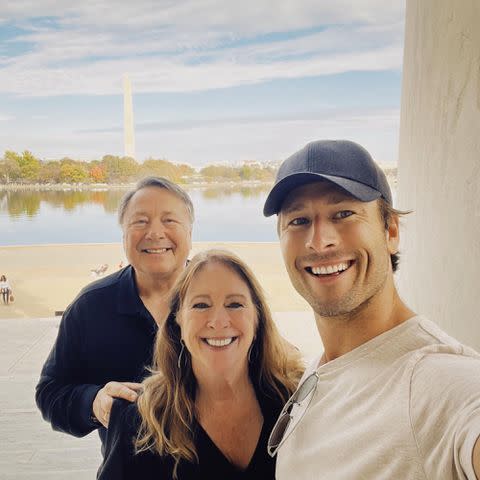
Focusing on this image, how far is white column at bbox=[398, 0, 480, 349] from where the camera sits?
1.43 metres

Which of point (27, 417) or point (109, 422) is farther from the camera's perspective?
point (27, 417)

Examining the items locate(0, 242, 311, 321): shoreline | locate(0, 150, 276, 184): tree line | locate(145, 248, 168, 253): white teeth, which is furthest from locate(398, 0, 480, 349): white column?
locate(0, 150, 276, 184): tree line

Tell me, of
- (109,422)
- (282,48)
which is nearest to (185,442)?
(109,422)

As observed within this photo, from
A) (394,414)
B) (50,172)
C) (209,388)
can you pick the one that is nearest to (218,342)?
(209,388)

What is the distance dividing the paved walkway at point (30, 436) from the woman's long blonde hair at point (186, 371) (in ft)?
5.72

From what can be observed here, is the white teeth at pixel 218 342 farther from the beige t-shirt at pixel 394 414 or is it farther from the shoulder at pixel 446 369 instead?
the shoulder at pixel 446 369

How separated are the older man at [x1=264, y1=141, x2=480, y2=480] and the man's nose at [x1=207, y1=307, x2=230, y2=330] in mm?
267

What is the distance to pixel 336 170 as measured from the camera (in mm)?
868

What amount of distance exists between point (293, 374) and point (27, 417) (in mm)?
2553

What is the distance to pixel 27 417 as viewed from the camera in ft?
10.6

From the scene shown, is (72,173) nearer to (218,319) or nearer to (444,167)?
(444,167)

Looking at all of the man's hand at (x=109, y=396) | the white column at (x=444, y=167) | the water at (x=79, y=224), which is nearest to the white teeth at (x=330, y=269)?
the man's hand at (x=109, y=396)

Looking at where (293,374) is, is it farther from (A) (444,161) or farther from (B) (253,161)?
(B) (253,161)

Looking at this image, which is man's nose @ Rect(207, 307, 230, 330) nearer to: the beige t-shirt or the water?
the beige t-shirt
